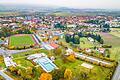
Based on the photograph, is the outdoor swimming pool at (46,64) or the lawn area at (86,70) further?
the outdoor swimming pool at (46,64)

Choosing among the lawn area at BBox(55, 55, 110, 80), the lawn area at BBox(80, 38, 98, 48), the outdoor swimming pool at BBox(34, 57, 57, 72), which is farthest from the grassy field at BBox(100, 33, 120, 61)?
the outdoor swimming pool at BBox(34, 57, 57, 72)

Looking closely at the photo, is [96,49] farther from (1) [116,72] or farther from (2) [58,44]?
(1) [116,72]

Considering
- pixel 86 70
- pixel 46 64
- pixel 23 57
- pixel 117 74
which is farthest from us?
pixel 23 57

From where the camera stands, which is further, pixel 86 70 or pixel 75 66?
pixel 75 66

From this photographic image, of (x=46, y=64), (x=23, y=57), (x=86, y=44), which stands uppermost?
(x=46, y=64)

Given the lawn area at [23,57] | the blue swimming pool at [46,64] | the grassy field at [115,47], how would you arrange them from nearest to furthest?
the blue swimming pool at [46,64]
the lawn area at [23,57]
the grassy field at [115,47]

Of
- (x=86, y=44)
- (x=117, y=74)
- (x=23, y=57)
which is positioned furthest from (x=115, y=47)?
(x=23, y=57)

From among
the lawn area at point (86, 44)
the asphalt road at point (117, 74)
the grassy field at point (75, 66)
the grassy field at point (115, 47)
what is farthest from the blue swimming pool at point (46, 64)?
the lawn area at point (86, 44)

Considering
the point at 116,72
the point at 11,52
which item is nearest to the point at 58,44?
the point at 11,52

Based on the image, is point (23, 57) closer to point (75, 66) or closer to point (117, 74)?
point (75, 66)

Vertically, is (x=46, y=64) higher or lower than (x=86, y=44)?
higher

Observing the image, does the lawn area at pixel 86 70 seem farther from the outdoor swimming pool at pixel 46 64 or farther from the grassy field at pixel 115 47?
the grassy field at pixel 115 47
